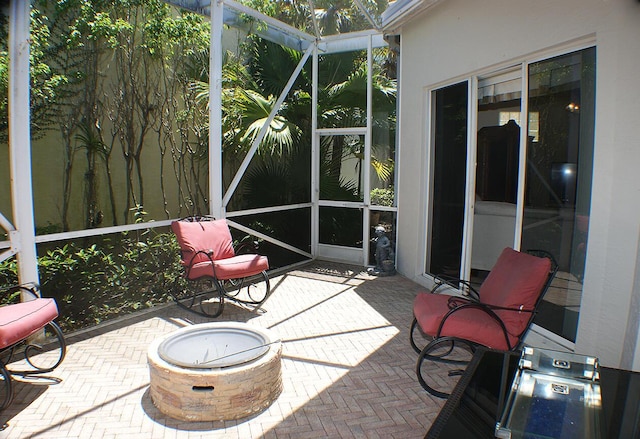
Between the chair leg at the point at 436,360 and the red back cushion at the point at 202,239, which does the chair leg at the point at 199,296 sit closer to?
the red back cushion at the point at 202,239

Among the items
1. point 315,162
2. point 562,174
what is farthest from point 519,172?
point 315,162

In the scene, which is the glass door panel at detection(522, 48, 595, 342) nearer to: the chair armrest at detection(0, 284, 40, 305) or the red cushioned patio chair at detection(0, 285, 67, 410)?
the red cushioned patio chair at detection(0, 285, 67, 410)

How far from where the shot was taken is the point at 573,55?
3.89 meters

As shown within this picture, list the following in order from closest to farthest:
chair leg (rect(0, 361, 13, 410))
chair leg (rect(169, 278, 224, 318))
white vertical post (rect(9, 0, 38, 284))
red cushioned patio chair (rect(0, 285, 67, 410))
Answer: chair leg (rect(0, 361, 13, 410)), red cushioned patio chair (rect(0, 285, 67, 410)), white vertical post (rect(9, 0, 38, 284)), chair leg (rect(169, 278, 224, 318))

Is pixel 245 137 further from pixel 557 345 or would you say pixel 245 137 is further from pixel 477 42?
pixel 557 345

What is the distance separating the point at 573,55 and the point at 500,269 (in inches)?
73.6

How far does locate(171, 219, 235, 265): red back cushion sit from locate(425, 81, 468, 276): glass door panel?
2.70m

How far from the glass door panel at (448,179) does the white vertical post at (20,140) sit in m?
4.51

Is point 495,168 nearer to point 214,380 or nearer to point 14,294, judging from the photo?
point 214,380

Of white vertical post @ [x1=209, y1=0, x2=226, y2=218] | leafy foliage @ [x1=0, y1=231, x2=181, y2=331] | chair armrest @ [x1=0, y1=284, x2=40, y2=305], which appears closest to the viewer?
chair armrest @ [x1=0, y1=284, x2=40, y2=305]

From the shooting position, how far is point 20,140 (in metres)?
4.14

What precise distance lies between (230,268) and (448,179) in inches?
115

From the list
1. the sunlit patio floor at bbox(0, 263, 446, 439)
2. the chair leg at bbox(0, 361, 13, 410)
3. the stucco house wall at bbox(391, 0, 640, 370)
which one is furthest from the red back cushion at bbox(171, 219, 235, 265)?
the stucco house wall at bbox(391, 0, 640, 370)

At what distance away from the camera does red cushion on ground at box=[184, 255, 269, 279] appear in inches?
206
